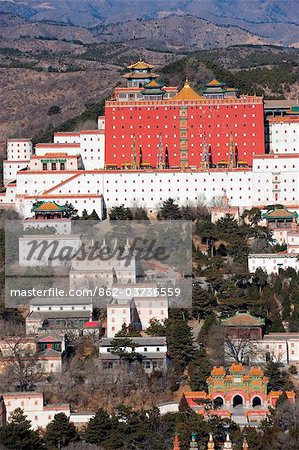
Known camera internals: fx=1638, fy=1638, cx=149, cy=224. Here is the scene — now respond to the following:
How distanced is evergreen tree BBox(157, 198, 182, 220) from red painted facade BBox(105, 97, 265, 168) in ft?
17.1

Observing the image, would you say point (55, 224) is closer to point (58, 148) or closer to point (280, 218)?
point (58, 148)

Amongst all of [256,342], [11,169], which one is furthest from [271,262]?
[11,169]

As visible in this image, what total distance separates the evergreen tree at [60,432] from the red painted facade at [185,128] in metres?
31.5

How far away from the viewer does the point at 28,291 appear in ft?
260

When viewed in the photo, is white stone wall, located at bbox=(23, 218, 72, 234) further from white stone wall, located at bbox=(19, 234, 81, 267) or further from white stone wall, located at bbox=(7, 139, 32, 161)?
white stone wall, located at bbox=(7, 139, 32, 161)

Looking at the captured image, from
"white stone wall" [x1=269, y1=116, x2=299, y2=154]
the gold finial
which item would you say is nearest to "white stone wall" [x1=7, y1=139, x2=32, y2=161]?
"white stone wall" [x1=269, y1=116, x2=299, y2=154]

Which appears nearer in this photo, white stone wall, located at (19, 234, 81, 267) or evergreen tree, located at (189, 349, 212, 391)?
evergreen tree, located at (189, 349, 212, 391)

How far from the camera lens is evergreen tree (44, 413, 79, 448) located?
2482 inches

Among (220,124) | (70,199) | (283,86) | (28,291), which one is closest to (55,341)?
(28,291)

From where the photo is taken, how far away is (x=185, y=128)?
308 feet

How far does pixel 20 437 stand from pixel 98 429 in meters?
3.03

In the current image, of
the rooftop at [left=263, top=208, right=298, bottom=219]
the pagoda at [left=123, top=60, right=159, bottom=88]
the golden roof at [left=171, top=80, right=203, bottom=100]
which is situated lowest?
the rooftop at [left=263, top=208, right=298, bottom=219]

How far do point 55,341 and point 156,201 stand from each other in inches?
804

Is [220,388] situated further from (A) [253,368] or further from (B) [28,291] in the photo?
(B) [28,291]
